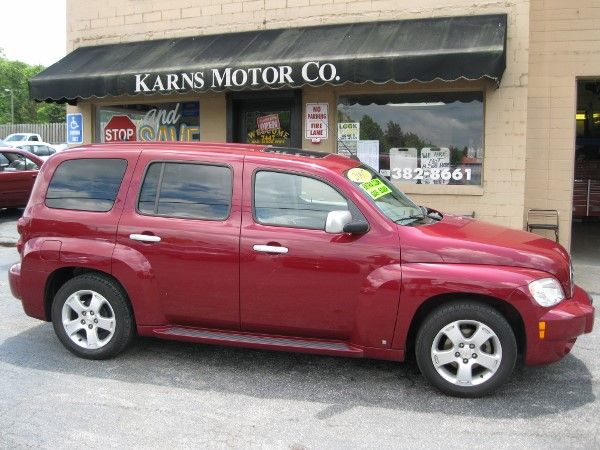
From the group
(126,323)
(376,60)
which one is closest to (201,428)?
(126,323)

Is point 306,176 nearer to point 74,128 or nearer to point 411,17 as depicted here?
point 411,17

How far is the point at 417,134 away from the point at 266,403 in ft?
18.8

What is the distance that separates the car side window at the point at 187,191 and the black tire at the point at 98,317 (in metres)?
0.69

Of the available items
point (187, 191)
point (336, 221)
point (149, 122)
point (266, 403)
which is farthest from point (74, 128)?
point (266, 403)

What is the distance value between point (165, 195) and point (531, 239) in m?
2.81

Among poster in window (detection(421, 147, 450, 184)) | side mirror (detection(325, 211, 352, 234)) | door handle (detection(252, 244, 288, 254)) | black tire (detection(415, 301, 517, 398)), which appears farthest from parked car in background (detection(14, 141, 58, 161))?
black tire (detection(415, 301, 517, 398))

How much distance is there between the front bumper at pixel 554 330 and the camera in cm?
418

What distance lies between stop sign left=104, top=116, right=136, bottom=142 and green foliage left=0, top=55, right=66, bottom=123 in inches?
2711

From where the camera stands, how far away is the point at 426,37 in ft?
27.0

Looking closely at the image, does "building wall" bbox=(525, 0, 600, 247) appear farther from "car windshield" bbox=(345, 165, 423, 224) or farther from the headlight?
the headlight

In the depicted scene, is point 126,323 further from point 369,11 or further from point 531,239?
point 369,11

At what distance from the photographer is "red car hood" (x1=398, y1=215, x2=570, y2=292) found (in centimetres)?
430

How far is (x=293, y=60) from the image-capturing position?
841 centimetres

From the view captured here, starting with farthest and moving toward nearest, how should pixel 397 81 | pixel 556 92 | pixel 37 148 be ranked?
pixel 37 148
pixel 556 92
pixel 397 81
